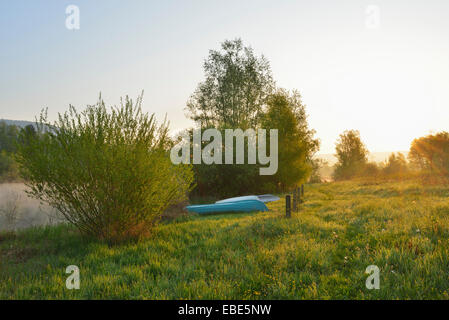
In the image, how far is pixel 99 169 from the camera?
19.7 feet

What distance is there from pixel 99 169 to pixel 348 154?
51075 millimetres

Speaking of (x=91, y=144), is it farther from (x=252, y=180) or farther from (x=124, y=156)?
(x=252, y=180)

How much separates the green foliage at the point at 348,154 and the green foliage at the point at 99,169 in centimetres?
4739

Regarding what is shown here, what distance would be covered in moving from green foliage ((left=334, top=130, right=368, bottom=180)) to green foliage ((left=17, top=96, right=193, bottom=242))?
4739cm

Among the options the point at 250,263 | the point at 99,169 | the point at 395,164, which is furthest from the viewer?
the point at 395,164

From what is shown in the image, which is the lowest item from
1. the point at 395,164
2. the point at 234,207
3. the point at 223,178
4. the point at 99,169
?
the point at 234,207

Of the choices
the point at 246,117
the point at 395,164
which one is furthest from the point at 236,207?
the point at 395,164

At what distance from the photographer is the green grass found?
3676mm

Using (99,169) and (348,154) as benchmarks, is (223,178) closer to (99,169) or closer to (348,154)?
(99,169)

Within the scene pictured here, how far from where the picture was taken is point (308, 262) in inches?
179

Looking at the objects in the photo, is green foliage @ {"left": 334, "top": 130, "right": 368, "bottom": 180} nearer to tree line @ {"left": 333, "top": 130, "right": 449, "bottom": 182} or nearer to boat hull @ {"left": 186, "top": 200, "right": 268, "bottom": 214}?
tree line @ {"left": 333, "top": 130, "right": 449, "bottom": 182}

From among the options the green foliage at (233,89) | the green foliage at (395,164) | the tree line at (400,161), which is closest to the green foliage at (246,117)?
the green foliage at (233,89)
